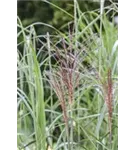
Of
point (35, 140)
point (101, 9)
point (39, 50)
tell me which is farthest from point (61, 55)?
point (35, 140)

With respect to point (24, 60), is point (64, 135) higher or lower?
lower

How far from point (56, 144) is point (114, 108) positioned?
310 mm

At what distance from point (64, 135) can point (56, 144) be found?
54 millimetres
